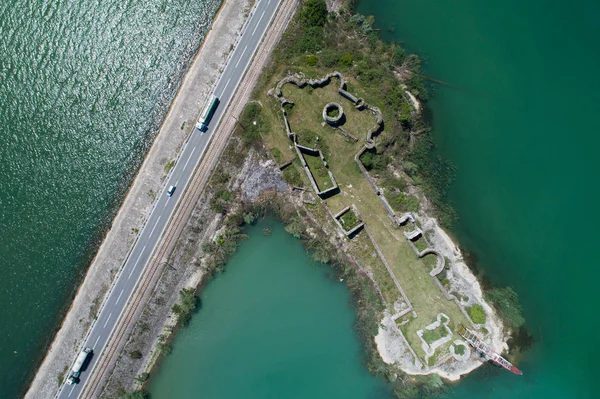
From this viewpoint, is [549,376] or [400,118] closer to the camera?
[400,118]

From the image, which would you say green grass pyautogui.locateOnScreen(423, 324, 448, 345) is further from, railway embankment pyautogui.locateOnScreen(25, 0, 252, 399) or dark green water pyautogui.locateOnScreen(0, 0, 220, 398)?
dark green water pyautogui.locateOnScreen(0, 0, 220, 398)

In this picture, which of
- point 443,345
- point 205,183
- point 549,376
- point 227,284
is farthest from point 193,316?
point 549,376

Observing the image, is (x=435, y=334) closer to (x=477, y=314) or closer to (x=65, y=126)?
(x=477, y=314)

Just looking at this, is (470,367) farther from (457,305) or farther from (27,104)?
(27,104)

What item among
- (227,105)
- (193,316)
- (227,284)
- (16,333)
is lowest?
(16,333)

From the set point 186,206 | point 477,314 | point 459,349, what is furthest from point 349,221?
point 459,349

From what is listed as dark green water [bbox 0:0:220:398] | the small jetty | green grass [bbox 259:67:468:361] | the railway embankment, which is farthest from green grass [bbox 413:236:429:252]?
dark green water [bbox 0:0:220:398]

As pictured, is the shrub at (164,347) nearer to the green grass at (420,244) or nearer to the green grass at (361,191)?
the green grass at (361,191)

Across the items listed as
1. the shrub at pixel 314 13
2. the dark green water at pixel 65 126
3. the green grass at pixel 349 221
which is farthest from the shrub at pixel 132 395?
the shrub at pixel 314 13
